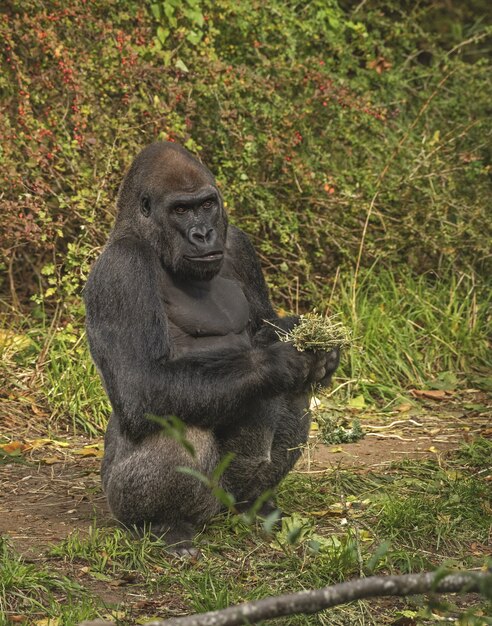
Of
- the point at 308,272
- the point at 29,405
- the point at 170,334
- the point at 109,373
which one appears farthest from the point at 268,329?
the point at 308,272

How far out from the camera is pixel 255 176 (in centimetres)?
733

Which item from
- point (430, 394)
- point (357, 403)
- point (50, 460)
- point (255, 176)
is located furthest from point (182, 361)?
point (255, 176)

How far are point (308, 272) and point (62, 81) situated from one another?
208 cm

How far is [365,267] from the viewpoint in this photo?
741 cm

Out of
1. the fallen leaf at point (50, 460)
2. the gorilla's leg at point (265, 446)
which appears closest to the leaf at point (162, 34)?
the fallen leaf at point (50, 460)

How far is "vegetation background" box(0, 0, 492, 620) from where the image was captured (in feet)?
21.2

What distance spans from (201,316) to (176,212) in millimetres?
437

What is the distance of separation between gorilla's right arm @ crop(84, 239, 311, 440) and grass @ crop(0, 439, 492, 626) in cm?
51

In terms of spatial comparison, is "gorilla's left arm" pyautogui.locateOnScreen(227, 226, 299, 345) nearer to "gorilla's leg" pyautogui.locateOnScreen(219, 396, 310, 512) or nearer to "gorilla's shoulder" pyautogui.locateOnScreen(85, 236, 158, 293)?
"gorilla's leg" pyautogui.locateOnScreen(219, 396, 310, 512)

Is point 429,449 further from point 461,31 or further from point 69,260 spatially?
point 461,31

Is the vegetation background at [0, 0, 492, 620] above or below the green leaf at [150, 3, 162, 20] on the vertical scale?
below

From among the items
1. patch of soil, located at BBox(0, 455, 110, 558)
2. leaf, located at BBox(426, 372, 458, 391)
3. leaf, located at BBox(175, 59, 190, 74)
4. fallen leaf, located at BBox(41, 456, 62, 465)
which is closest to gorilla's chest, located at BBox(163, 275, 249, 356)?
patch of soil, located at BBox(0, 455, 110, 558)

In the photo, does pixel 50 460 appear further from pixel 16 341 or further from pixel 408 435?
pixel 408 435

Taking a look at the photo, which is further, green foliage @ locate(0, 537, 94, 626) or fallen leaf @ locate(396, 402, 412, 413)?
fallen leaf @ locate(396, 402, 412, 413)
